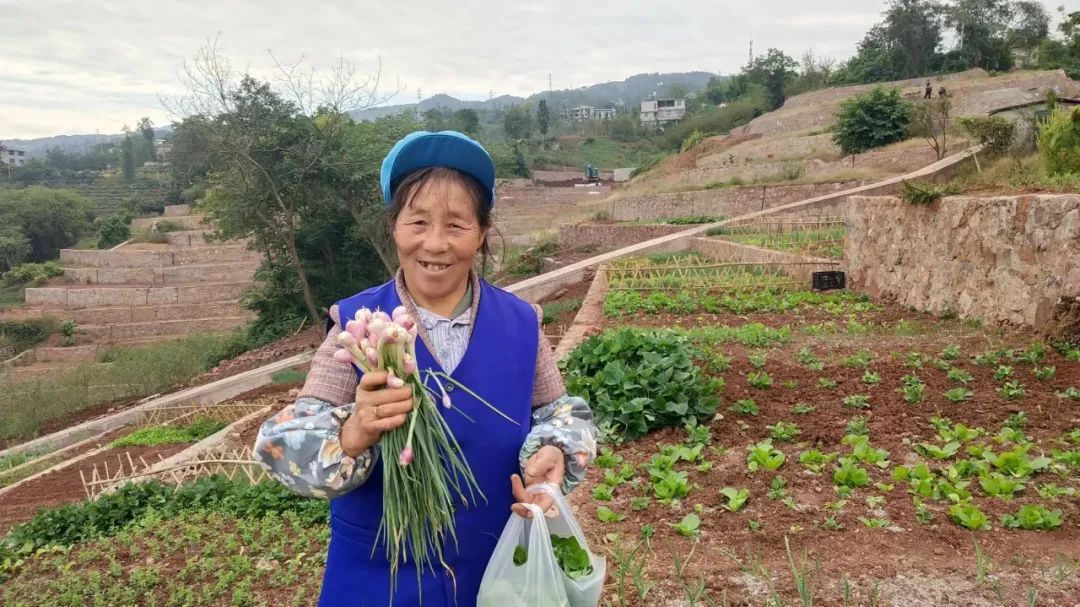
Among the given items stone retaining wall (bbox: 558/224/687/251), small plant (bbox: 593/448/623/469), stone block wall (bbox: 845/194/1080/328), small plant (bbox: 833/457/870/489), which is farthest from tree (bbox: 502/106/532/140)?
small plant (bbox: 833/457/870/489)

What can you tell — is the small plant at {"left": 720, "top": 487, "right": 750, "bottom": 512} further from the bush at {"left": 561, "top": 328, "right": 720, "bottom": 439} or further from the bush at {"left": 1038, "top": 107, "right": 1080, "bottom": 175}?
the bush at {"left": 1038, "top": 107, "right": 1080, "bottom": 175}

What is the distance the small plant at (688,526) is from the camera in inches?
118

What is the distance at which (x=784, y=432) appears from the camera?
4.12m

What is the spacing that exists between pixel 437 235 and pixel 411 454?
0.46m

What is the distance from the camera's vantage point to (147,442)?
10477 millimetres

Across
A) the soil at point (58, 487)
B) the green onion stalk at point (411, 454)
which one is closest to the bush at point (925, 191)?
the green onion stalk at point (411, 454)

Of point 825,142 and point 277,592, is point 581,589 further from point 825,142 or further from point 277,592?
point 825,142

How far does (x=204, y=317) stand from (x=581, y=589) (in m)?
32.4

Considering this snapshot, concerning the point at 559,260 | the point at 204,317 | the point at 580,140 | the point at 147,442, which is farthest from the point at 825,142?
the point at 580,140

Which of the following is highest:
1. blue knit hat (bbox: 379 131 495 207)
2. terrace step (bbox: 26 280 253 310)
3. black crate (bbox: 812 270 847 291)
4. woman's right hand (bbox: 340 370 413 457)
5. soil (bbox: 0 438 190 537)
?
blue knit hat (bbox: 379 131 495 207)

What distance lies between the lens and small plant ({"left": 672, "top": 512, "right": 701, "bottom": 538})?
3.01m

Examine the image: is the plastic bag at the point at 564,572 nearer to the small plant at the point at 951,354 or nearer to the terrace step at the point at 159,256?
the small plant at the point at 951,354

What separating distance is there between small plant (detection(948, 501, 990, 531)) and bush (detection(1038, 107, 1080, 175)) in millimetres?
6293

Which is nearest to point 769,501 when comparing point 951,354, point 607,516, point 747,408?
point 607,516
